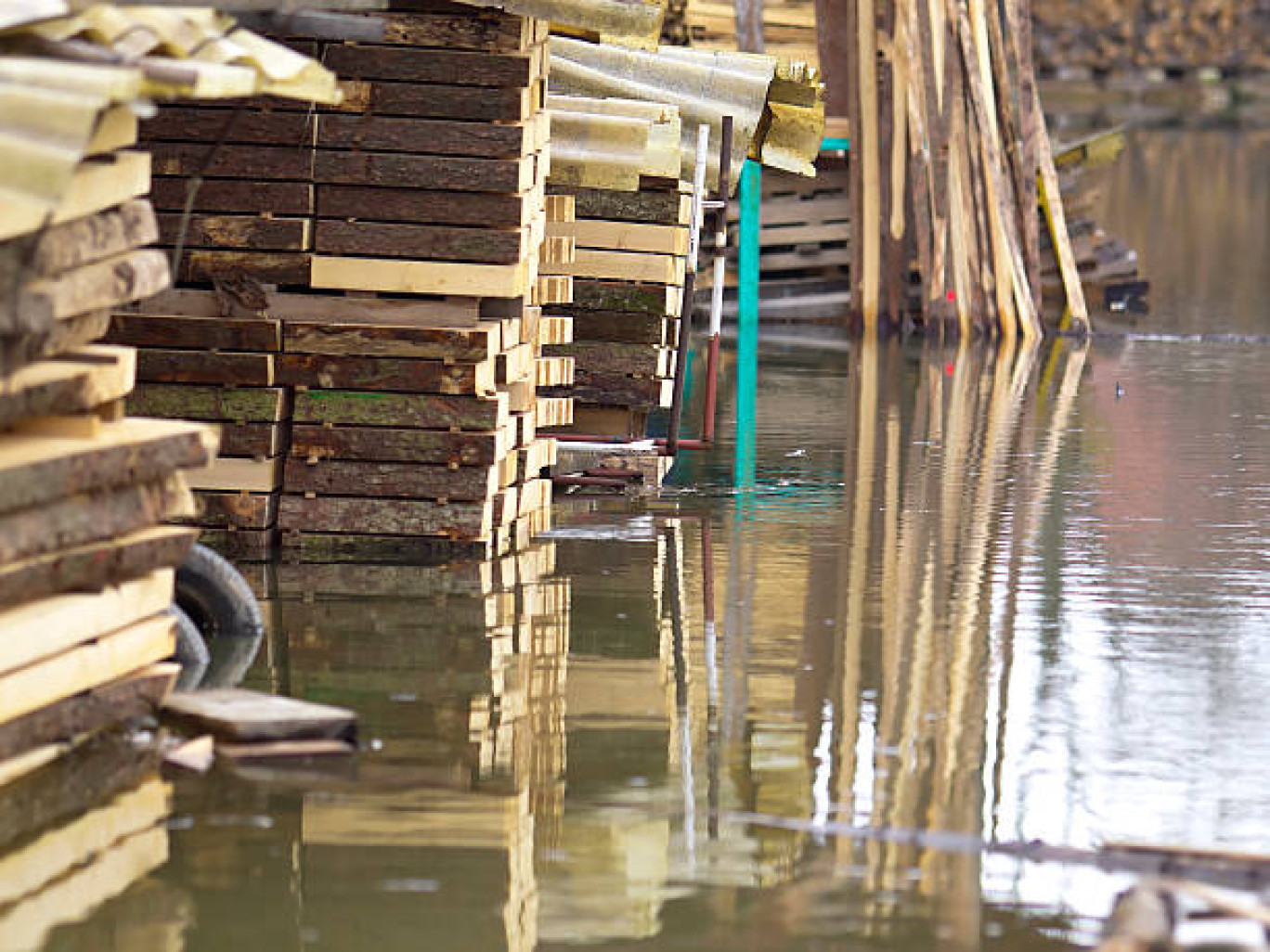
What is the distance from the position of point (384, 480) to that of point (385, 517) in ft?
0.50

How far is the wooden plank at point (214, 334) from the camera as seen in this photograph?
1055 centimetres

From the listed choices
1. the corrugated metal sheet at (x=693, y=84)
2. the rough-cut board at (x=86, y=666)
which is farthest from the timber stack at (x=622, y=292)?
the rough-cut board at (x=86, y=666)

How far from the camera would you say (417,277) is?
1069 cm

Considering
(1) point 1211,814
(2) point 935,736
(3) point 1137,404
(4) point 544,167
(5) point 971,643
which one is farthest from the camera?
(3) point 1137,404

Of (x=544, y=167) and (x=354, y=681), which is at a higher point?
(x=544, y=167)

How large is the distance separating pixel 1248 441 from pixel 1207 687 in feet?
22.3

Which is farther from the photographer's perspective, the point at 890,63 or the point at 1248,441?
the point at 890,63

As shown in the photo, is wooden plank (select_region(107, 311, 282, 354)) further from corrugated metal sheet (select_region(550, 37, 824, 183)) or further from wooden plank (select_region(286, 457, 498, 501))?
corrugated metal sheet (select_region(550, 37, 824, 183))

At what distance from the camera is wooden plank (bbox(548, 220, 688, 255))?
43.9ft

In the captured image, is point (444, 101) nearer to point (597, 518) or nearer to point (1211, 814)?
point (597, 518)

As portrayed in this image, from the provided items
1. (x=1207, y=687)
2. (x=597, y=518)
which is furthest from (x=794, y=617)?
(x=597, y=518)

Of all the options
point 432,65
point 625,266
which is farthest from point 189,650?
point 625,266

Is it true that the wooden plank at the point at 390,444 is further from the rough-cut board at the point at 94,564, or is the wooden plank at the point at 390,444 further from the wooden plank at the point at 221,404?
the rough-cut board at the point at 94,564

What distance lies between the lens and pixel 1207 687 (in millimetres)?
8430
